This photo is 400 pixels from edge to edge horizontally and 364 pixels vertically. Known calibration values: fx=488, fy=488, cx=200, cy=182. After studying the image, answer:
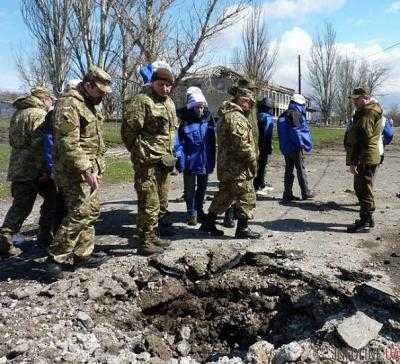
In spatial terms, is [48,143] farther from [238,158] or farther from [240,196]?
[240,196]

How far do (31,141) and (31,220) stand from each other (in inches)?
94.5

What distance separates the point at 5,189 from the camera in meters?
10.3

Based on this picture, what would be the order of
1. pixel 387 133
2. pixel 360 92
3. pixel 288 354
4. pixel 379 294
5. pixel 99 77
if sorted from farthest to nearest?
pixel 387 133
pixel 360 92
pixel 99 77
pixel 379 294
pixel 288 354

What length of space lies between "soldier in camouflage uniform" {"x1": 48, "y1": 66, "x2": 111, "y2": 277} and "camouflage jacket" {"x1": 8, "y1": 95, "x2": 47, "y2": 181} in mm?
858

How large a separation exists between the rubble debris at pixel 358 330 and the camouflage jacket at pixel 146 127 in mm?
2556

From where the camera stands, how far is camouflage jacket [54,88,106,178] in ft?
14.3

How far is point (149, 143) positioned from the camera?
16.8 ft

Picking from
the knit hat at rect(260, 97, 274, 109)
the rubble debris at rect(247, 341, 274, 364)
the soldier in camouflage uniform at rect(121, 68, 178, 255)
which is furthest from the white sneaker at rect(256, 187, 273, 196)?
the rubble debris at rect(247, 341, 274, 364)

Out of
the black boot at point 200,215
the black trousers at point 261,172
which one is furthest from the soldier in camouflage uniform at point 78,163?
the black trousers at point 261,172

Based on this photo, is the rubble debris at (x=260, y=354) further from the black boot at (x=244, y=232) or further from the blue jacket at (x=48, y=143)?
the blue jacket at (x=48, y=143)

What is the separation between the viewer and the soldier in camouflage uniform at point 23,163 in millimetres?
5266

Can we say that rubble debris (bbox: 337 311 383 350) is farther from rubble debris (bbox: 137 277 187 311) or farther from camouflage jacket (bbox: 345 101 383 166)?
camouflage jacket (bbox: 345 101 383 166)

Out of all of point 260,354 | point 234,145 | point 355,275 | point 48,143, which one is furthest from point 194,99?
point 260,354

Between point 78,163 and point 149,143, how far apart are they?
3.13ft
